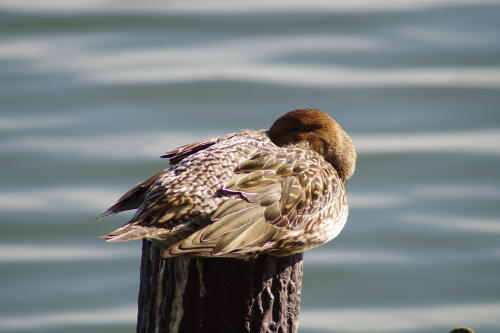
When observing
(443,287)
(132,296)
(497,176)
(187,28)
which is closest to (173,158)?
(132,296)

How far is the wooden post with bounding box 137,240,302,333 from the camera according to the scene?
460cm

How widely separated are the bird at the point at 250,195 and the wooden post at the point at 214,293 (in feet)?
0.30

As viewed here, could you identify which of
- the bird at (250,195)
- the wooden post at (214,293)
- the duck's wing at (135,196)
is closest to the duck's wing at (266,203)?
the bird at (250,195)

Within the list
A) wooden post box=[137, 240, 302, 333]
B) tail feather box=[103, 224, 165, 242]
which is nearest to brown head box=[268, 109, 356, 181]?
wooden post box=[137, 240, 302, 333]

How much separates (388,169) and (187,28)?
133 inches

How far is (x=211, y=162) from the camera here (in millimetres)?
4914

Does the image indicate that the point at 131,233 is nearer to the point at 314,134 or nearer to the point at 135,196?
the point at 135,196

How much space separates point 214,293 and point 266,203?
573 millimetres

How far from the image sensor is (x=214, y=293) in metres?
4.60

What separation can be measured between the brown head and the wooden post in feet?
3.49

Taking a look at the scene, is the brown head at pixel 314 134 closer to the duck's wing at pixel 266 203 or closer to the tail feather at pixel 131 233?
the duck's wing at pixel 266 203

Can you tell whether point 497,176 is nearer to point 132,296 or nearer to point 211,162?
point 132,296

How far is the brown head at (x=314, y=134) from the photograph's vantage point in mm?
5645

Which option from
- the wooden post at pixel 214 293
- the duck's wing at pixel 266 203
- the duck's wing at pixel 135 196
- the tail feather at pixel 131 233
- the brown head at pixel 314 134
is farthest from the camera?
the brown head at pixel 314 134
